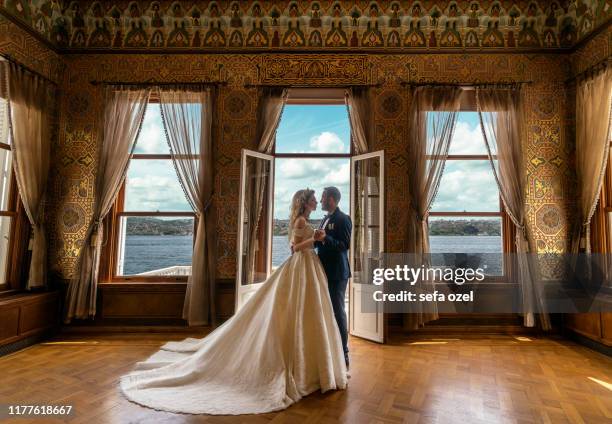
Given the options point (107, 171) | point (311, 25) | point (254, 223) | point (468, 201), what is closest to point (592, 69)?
point (468, 201)

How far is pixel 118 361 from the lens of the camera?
3.23m

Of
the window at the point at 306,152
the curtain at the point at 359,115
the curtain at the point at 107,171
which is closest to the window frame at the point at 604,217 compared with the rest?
the curtain at the point at 359,115

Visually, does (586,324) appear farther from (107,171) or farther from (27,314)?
(27,314)

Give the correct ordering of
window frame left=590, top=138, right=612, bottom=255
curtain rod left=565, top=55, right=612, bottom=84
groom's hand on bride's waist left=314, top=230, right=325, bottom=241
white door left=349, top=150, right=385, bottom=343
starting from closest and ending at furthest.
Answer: groom's hand on bride's waist left=314, top=230, right=325, bottom=241 < curtain rod left=565, top=55, right=612, bottom=84 < window frame left=590, top=138, right=612, bottom=255 < white door left=349, top=150, right=385, bottom=343

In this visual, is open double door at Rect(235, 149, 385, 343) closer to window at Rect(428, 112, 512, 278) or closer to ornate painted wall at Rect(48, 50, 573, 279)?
ornate painted wall at Rect(48, 50, 573, 279)

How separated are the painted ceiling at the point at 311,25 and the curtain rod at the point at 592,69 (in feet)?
1.61

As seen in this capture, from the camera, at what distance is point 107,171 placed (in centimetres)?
432

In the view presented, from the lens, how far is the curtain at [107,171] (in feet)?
13.5

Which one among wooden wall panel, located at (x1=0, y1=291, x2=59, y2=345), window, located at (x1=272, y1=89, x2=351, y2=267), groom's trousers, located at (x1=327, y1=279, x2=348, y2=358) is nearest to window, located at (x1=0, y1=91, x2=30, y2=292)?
wooden wall panel, located at (x1=0, y1=291, x2=59, y2=345)

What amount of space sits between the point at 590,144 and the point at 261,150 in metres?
4.07

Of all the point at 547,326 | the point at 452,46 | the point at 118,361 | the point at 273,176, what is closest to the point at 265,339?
the point at 118,361

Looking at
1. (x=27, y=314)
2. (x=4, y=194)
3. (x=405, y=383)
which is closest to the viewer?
(x=405, y=383)

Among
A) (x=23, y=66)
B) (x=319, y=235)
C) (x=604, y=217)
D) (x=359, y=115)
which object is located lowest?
(x=319, y=235)

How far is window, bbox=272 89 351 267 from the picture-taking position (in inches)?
182
